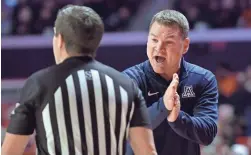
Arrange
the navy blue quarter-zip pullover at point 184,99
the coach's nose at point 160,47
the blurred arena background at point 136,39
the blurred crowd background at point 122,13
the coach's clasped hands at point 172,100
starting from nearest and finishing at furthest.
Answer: the coach's clasped hands at point 172,100 < the coach's nose at point 160,47 < the navy blue quarter-zip pullover at point 184,99 < the blurred arena background at point 136,39 < the blurred crowd background at point 122,13

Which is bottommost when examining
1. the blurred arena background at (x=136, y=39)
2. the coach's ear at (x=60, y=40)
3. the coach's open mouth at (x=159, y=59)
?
the blurred arena background at (x=136, y=39)

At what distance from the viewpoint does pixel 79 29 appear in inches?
93.7

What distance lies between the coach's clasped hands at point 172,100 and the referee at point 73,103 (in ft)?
1.45

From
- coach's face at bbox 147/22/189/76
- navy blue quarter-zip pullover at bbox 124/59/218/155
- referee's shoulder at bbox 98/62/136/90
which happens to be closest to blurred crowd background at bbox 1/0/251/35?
navy blue quarter-zip pullover at bbox 124/59/218/155

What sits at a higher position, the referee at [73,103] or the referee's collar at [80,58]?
the referee's collar at [80,58]

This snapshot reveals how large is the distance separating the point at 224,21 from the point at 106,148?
8.33 metres

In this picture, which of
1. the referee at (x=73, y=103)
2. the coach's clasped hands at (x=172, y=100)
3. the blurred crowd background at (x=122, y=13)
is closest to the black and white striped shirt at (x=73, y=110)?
the referee at (x=73, y=103)

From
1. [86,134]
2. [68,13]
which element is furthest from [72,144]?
[68,13]

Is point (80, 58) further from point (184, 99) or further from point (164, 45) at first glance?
point (184, 99)

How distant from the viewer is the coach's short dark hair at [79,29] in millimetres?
2385

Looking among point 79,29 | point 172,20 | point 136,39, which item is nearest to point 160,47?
point 172,20

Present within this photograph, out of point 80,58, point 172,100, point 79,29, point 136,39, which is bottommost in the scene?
point 136,39

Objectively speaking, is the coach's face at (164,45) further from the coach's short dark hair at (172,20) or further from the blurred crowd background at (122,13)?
the blurred crowd background at (122,13)

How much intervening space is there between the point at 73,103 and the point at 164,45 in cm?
92
